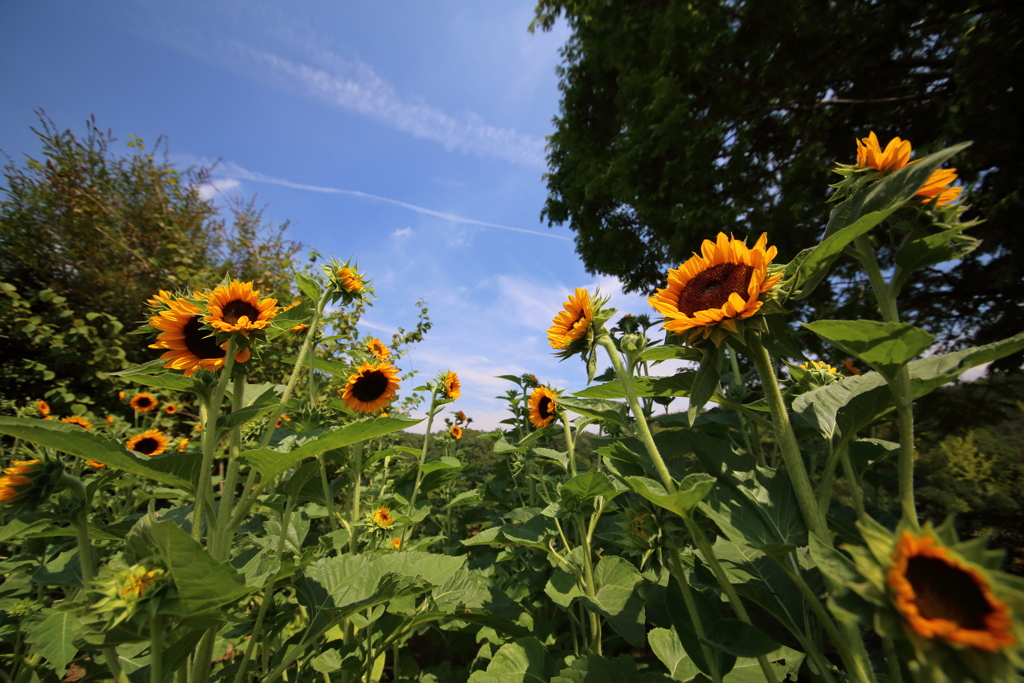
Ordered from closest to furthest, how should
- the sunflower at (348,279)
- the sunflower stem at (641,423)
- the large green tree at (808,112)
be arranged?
the sunflower stem at (641,423)
the sunflower at (348,279)
the large green tree at (808,112)

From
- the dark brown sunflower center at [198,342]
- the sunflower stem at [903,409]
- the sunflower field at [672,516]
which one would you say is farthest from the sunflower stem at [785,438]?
the dark brown sunflower center at [198,342]

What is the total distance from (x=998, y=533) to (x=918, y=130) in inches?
168

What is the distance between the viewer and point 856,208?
70 centimetres

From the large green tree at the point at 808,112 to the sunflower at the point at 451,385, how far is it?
A: 12.8 ft

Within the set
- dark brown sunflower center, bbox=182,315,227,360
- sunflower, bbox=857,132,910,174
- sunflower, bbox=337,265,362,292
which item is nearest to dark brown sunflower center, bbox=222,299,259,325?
dark brown sunflower center, bbox=182,315,227,360

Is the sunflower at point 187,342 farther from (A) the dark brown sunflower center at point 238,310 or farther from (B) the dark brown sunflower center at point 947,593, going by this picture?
(B) the dark brown sunflower center at point 947,593

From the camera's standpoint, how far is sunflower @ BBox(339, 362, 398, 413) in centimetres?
196

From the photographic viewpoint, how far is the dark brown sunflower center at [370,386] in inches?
77.5

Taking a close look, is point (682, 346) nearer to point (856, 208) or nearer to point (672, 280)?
point (672, 280)

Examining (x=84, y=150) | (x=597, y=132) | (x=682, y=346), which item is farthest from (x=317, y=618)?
(x=597, y=132)

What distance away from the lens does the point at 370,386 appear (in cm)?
199

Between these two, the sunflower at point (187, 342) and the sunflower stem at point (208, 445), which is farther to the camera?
the sunflower at point (187, 342)

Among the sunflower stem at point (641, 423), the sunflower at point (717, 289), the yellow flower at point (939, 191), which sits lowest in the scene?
the sunflower stem at point (641, 423)

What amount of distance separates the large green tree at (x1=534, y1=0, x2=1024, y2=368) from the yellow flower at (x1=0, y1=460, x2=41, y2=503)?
18.6ft
